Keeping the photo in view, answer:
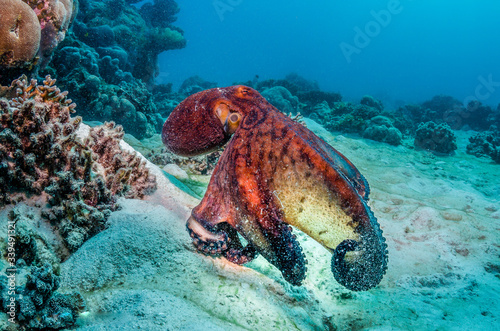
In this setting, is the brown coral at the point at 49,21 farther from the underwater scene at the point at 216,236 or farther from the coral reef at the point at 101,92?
the coral reef at the point at 101,92

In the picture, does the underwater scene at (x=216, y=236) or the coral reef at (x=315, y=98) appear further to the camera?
the coral reef at (x=315, y=98)

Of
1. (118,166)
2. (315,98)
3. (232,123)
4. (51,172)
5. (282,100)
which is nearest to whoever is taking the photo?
(232,123)

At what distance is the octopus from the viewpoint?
5.69 feet

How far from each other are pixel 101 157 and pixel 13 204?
1.15m

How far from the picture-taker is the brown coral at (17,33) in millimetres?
3920

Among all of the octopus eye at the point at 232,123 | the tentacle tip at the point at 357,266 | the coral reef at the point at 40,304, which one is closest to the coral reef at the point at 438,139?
the tentacle tip at the point at 357,266

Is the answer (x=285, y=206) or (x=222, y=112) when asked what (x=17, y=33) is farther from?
(x=285, y=206)

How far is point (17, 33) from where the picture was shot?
4.06 m

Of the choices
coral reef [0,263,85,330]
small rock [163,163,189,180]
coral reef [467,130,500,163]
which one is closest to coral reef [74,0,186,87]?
small rock [163,163,189,180]

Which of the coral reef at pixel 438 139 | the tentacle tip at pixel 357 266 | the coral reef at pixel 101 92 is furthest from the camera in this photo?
the coral reef at pixel 438 139

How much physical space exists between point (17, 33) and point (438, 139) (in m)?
14.7

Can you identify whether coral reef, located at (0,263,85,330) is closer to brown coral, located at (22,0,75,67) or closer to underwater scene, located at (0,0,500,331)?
underwater scene, located at (0,0,500,331)

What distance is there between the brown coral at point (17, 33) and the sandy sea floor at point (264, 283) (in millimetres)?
3466

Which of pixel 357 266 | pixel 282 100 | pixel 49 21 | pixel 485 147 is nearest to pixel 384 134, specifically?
pixel 485 147
